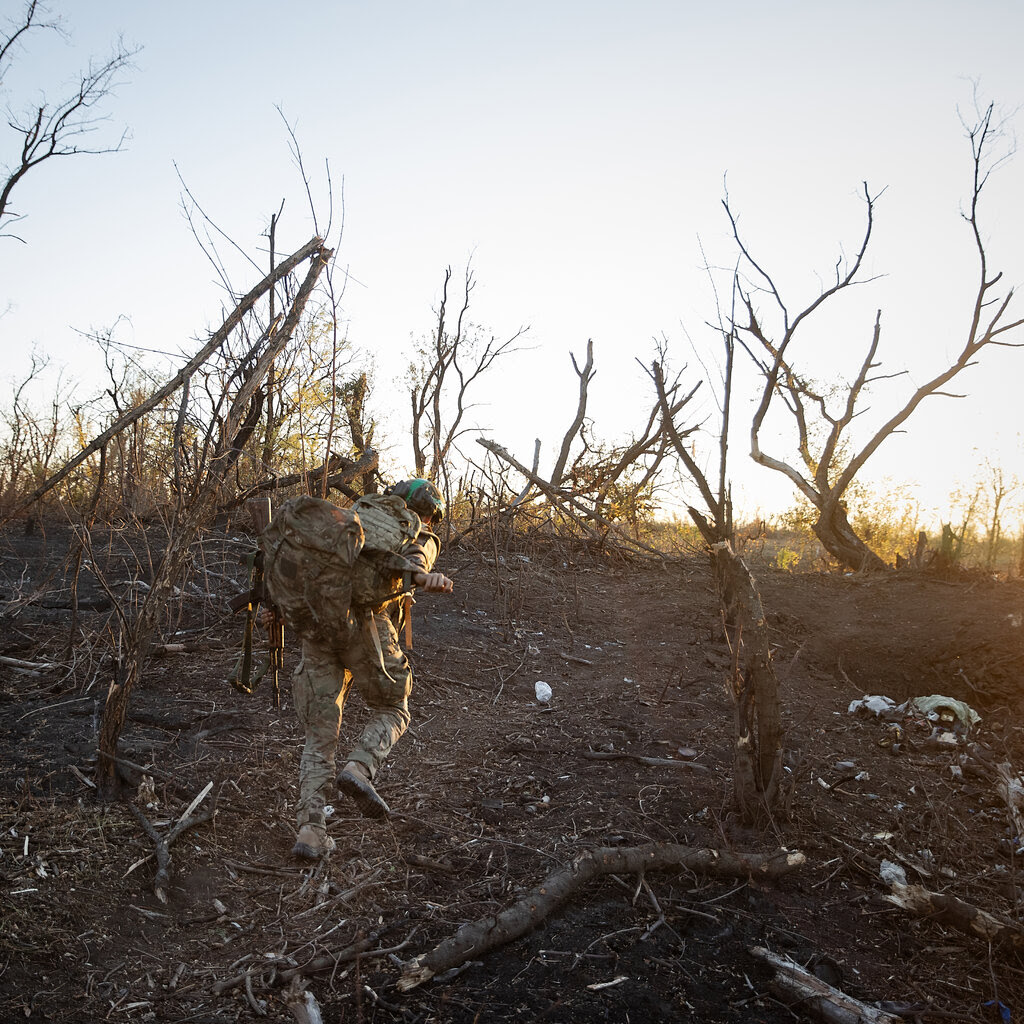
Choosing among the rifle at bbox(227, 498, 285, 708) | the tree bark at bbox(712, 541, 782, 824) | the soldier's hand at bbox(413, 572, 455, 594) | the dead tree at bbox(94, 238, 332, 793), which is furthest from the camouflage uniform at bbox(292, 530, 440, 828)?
the tree bark at bbox(712, 541, 782, 824)

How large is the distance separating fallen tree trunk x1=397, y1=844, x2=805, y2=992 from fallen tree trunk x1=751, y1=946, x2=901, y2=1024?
567 millimetres

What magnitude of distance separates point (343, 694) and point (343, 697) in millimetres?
29

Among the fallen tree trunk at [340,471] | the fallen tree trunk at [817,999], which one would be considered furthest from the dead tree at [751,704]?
the fallen tree trunk at [340,471]

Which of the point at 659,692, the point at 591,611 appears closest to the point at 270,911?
the point at 659,692

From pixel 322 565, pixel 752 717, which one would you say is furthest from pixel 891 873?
pixel 322 565

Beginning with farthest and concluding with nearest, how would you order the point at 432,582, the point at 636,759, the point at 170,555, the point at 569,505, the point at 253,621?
the point at 569,505 < the point at 636,759 < the point at 253,621 < the point at 170,555 < the point at 432,582

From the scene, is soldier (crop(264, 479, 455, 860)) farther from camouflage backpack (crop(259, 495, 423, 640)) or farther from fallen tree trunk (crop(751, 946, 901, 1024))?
fallen tree trunk (crop(751, 946, 901, 1024))

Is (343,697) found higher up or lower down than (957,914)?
higher up

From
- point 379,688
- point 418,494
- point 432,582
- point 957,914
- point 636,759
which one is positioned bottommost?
point 957,914

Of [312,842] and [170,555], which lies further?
[170,555]

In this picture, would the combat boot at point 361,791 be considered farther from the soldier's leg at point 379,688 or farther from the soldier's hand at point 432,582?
the soldier's hand at point 432,582

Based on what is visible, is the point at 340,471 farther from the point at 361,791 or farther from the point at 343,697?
the point at 361,791

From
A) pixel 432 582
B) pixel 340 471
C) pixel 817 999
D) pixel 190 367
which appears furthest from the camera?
pixel 340 471

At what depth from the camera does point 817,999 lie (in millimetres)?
2520
